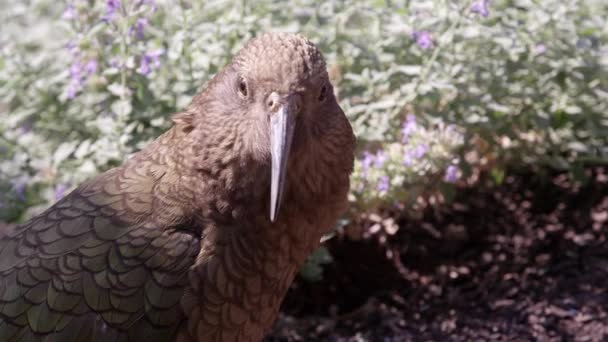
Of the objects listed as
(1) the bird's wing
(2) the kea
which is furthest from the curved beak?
(1) the bird's wing

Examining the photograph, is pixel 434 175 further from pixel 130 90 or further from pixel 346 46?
pixel 130 90

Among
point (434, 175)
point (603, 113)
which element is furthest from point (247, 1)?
point (603, 113)

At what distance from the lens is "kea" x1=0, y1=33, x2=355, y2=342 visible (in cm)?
209

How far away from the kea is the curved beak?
0.36ft

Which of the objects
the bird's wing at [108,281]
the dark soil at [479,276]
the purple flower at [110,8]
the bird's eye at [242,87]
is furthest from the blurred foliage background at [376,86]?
the bird's eye at [242,87]

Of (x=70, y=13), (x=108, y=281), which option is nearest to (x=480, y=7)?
(x=70, y=13)

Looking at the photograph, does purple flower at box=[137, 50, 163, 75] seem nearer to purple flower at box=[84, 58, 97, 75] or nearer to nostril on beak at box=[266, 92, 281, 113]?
purple flower at box=[84, 58, 97, 75]

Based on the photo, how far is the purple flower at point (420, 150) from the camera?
310 cm

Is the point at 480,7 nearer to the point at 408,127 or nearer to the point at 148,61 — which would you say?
the point at 408,127

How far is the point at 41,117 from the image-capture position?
3.75m

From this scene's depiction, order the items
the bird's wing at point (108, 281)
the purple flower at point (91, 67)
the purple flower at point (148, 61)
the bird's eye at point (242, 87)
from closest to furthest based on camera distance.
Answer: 1. the bird's eye at point (242, 87)
2. the bird's wing at point (108, 281)
3. the purple flower at point (148, 61)
4. the purple flower at point (91, 67)

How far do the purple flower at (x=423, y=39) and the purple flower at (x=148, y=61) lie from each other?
3.27 ft

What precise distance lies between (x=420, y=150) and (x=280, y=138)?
1.31m

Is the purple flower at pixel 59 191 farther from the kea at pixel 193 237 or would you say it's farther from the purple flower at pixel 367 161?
the purple flower at pixel 367 161
